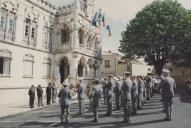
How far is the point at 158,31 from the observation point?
37656 mm

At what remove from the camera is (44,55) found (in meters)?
31.5

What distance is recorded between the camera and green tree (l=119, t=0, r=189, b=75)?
124 ft

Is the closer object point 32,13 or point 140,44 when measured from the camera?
point 32,13

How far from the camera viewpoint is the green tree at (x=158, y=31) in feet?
124

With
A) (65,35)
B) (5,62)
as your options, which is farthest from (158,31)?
(5,62)

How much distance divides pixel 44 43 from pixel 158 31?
15.3 meters

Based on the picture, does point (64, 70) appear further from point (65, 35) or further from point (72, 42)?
point (65, 35)

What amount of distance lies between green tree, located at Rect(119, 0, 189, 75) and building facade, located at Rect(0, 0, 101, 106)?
5762mm

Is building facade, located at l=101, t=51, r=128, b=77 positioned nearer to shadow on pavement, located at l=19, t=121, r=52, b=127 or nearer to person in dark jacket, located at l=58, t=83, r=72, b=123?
person in dark jacket, located at l=58, t=83, r=72, b=123

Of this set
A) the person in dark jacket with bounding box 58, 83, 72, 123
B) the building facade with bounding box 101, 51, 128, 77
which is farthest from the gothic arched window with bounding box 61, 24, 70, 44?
the building facade with bounding box 101, 51, 128, 77

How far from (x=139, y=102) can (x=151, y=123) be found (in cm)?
490

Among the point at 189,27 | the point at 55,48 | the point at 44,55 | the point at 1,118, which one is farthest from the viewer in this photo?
the point at 189,27

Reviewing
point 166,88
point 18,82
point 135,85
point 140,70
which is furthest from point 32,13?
point 140,70

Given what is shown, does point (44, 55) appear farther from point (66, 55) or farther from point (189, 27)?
point (189, 27)
